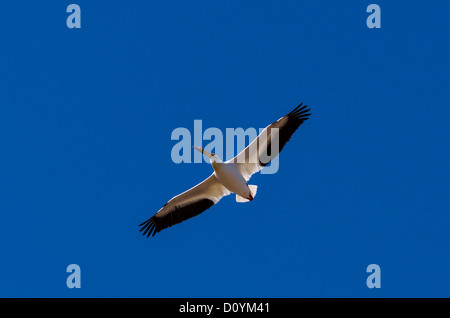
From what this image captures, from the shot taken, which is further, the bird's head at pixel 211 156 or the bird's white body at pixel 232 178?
the bird's head at pixel 211 156

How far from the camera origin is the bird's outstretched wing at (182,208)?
12914 millimetres

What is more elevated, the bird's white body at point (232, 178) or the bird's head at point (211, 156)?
the bird's head at point (211, 156)

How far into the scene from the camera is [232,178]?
1221 cm

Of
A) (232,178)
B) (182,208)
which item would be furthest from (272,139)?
(182,208)

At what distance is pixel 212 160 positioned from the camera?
12391 millimetres

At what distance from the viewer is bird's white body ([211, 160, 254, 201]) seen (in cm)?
1221

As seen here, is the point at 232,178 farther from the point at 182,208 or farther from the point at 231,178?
the point at 182,208

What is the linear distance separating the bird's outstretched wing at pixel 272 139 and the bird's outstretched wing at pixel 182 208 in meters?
0.83

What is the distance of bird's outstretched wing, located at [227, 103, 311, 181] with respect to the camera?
1233cm

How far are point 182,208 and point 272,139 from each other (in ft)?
7.86

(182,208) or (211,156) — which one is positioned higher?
(211,156)

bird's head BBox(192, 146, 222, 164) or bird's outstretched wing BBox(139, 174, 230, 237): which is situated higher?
bird's head BBox(192, 146, 222, 164)

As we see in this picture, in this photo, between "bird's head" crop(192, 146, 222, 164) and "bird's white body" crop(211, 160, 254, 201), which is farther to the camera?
"bird's head" crop(192, 146, 222, 164)
